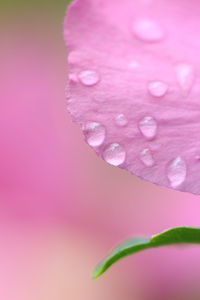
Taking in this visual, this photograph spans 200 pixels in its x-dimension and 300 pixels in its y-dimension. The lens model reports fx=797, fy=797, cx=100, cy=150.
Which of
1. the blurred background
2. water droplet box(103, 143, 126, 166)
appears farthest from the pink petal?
the blurred background

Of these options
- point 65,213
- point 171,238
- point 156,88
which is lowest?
point 171,238

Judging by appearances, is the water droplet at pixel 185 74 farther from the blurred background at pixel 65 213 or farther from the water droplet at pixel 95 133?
the blurred background at pixel 65 213

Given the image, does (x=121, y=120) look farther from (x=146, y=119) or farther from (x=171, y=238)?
(x=171, y=238)

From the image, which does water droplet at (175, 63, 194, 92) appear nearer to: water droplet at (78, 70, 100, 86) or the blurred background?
water droplet at (78, 70, 100, 86)

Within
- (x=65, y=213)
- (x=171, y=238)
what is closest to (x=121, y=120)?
(x=171, y=238)

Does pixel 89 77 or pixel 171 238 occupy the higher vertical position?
pixel 89 77

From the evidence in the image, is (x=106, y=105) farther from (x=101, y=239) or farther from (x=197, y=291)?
(x=101, y=239)

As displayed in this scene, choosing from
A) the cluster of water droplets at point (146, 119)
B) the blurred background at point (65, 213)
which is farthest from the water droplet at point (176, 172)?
the blurred background at point (65, 213)
